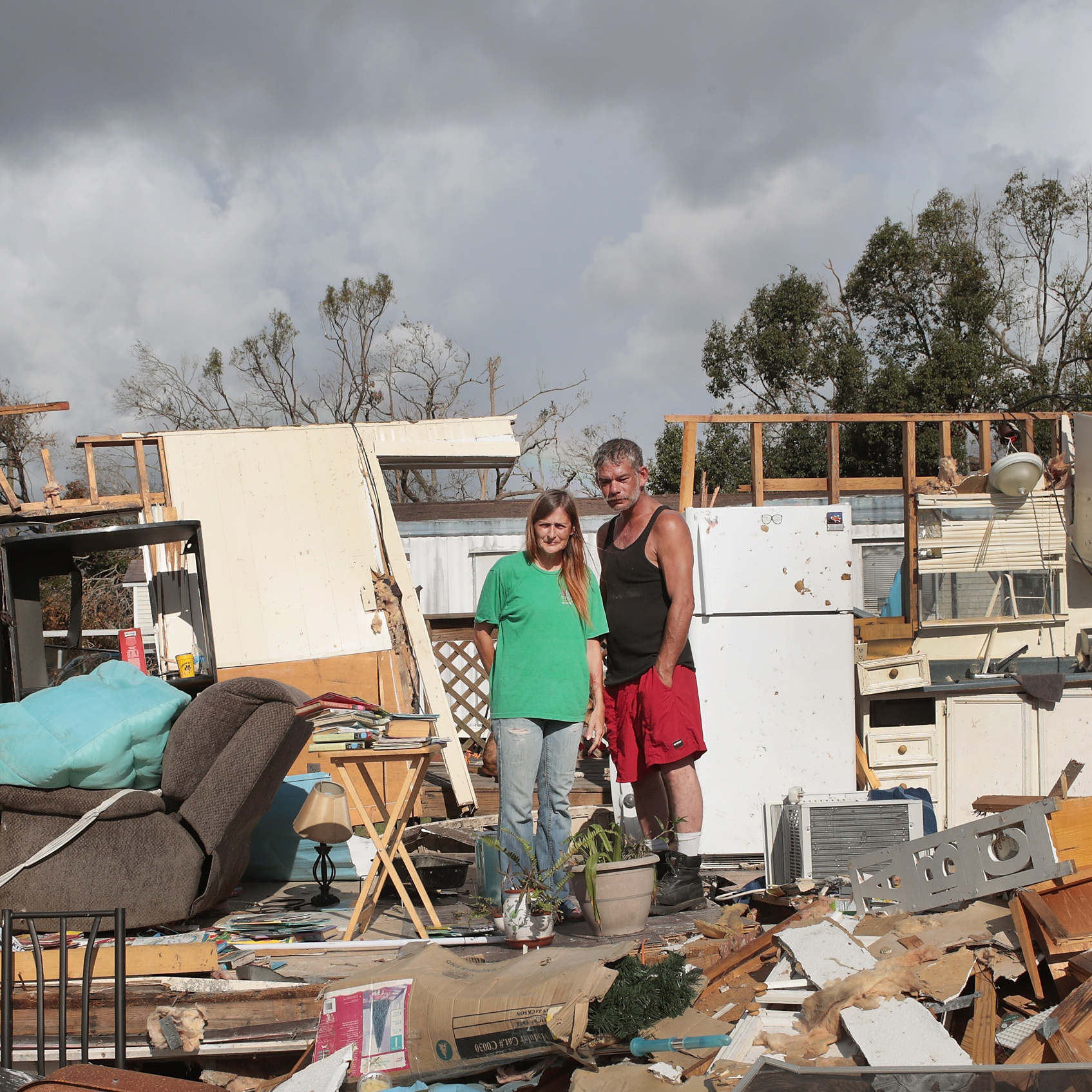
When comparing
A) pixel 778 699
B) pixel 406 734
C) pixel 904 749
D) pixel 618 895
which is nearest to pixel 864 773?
pixel 904 749

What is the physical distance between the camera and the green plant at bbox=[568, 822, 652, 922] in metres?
3.24

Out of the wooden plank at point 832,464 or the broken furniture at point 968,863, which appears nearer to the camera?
the broken furniture at point 968,863

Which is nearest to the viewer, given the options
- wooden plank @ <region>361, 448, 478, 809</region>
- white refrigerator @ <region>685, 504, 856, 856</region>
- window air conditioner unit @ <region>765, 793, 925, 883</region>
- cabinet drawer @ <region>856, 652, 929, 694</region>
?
window air conditioner unit @ <region>765, 793, 925, 883</region>

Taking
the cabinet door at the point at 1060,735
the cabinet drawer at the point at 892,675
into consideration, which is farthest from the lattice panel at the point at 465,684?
the cabinet door at the point at 1060,735

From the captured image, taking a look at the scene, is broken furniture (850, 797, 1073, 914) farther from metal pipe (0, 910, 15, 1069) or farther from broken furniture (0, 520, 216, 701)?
broken furniture (0, 520, 216, 701)

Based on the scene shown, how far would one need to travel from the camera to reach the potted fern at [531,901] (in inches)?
126

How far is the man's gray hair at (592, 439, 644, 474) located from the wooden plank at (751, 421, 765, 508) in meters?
2.47

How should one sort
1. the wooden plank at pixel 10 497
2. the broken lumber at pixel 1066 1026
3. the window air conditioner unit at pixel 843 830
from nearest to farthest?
the broken lumber at pixel 1066 1026
the window air conditioner unit at pixel 843 830
the wooden plank at pixel 10 497

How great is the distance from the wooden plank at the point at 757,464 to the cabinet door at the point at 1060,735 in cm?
209

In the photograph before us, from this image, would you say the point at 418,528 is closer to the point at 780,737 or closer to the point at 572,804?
the point at 572,804

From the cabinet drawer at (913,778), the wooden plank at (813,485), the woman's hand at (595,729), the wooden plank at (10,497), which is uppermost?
the wooden plank at (10,497)

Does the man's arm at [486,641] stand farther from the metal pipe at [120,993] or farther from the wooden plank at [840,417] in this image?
the wooden plank at [840,417]

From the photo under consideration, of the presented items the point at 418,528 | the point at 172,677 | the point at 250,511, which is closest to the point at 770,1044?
the point at 172,677

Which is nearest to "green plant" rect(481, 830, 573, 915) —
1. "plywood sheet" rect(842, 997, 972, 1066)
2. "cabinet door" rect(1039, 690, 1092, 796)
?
"plywood sheet" rect(842, 997, 972, 1066)
